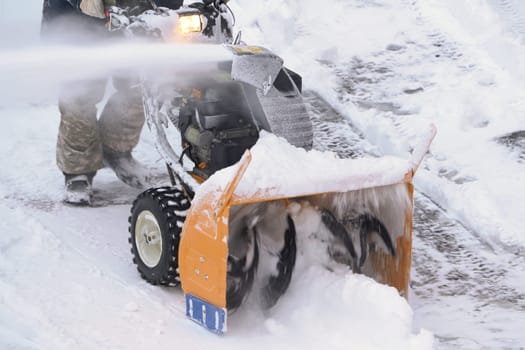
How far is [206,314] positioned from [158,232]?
72 cm

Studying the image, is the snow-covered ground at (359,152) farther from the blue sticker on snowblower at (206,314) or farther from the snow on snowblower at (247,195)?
the snow on snowblower at (247,195)

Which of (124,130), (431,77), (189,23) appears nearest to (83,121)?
(124,130)

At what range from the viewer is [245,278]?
12.1 ft

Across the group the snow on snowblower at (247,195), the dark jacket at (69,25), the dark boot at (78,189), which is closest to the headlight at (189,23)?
the snow on snowblower at (247,195)

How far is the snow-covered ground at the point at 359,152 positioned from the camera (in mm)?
3525

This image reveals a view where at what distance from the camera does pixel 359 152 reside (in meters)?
5.95

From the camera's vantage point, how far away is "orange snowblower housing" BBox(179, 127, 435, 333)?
3344mm

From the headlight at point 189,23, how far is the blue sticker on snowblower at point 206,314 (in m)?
1.60

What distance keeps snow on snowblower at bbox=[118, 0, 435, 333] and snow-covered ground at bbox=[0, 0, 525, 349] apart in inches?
6.8

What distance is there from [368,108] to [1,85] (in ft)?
10.3

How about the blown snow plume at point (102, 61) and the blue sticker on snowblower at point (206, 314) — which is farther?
the blown snow plume at point (102, 61)

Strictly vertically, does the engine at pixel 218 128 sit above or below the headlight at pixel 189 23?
below

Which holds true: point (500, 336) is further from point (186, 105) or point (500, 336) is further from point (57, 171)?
point (57, 171)

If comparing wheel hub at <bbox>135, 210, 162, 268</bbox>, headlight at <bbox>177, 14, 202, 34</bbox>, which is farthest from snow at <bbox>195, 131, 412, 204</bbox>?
headlight at <bbox>177, 14, 202, 34</bbox>
